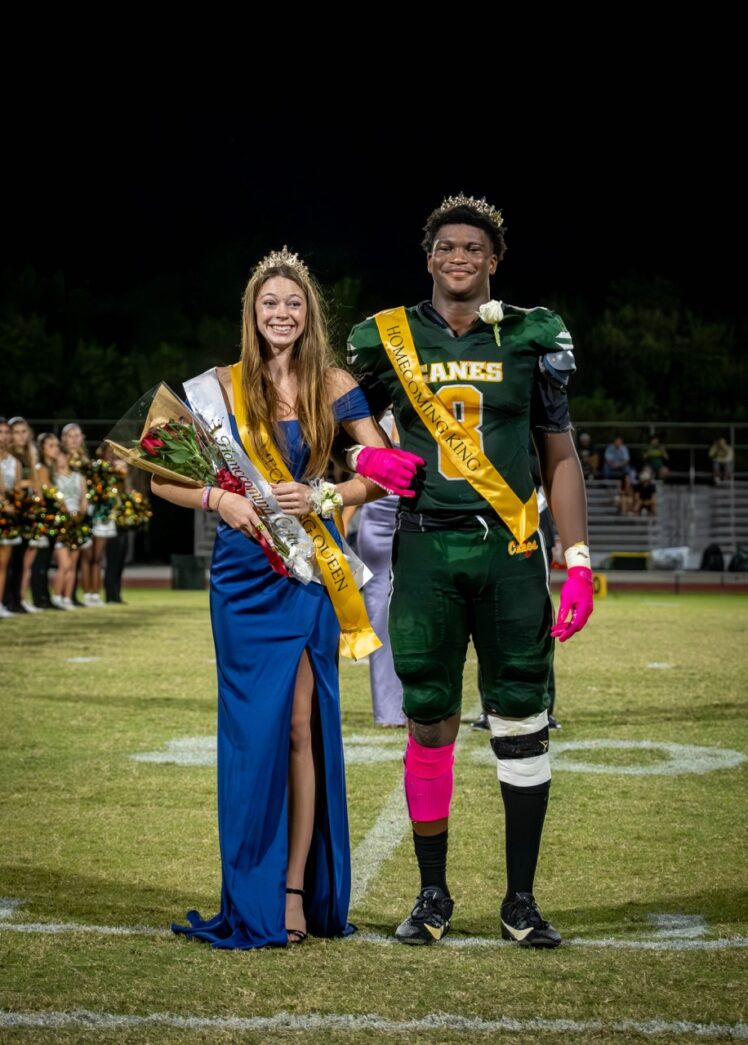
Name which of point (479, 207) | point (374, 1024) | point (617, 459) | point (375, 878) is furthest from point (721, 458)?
point (374, 1024)

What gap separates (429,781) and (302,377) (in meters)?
1.25

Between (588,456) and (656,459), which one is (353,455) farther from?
(656,459)

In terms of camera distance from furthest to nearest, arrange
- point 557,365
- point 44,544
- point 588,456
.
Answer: point 588,456 → point 44,544 → point 557,365

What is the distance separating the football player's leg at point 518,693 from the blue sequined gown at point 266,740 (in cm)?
47

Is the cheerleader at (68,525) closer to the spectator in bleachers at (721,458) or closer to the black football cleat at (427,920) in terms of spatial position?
the black football cleat at (427,920)

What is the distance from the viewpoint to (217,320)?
3853 centimetres

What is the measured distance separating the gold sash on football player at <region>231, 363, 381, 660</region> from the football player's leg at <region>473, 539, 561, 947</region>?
359mm

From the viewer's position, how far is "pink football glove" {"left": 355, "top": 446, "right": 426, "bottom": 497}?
4129 millimetres

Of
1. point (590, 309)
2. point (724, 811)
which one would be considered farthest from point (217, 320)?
point (724, 811)

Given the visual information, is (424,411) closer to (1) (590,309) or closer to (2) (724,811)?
(2) (724,811)

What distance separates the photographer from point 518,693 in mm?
4203

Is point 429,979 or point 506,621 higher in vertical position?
point 506,621

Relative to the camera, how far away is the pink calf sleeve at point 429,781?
4348 millimetres

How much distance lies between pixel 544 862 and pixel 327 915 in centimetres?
126
